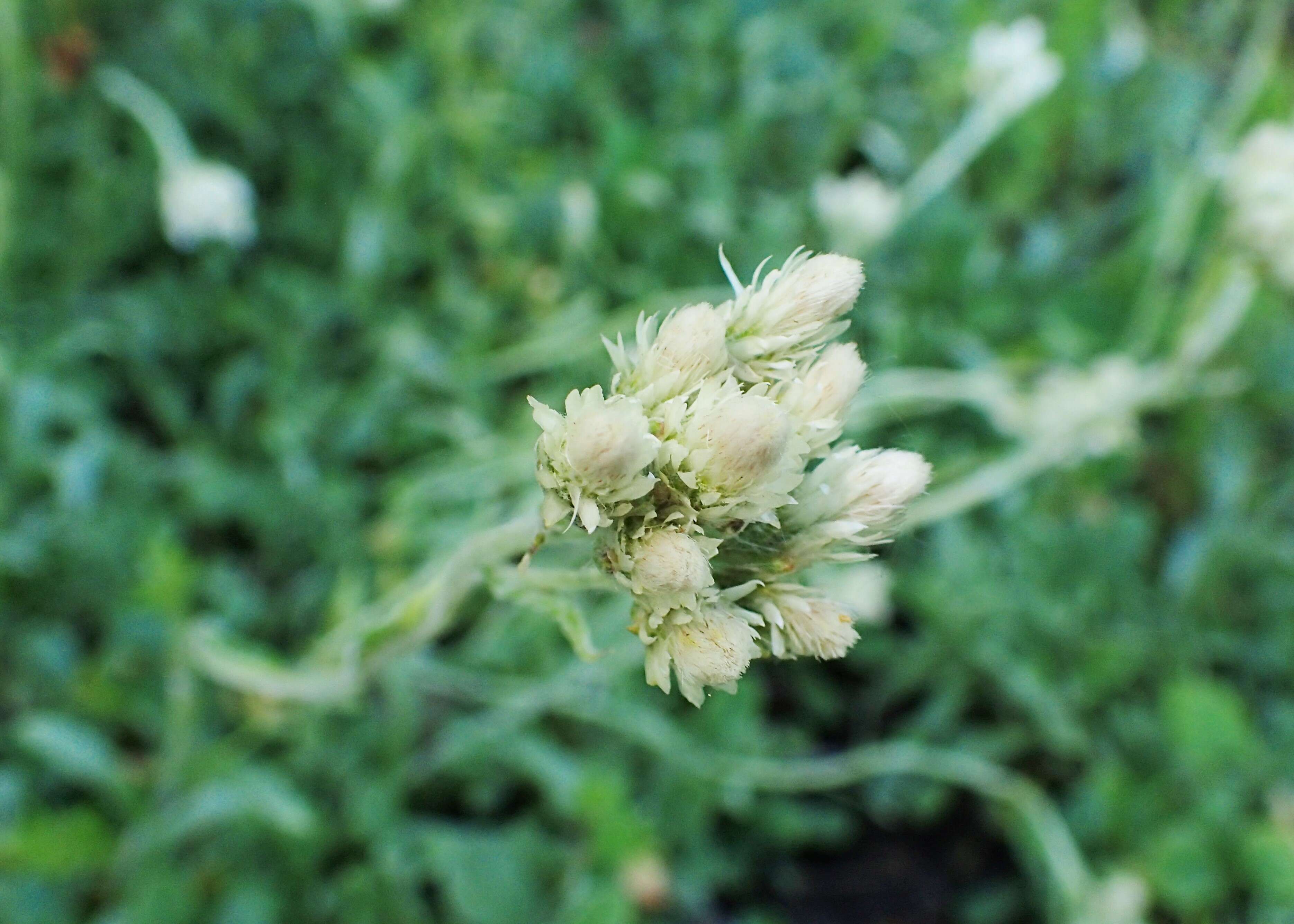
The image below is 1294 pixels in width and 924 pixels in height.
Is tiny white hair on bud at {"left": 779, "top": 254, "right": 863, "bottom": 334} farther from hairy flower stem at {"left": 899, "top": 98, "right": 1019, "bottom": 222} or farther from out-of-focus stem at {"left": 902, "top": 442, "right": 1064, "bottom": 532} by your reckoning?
hairy flower stem at {"left": 899, "top": 98, "right": 1019, "bottom": 222}

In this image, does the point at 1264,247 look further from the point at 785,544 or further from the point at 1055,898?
the point at 785,544

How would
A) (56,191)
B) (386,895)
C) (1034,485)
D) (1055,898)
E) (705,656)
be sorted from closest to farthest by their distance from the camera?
1. (705,656)
2. (386,895)
3. (1055,898)
4. (56,191)
5. (1034,485)

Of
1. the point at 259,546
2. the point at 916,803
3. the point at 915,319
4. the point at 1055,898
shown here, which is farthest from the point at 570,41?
the point at 1055,898

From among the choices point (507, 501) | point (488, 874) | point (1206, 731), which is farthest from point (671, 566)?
point (1206, 731)

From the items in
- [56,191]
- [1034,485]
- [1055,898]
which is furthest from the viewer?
[1034,485]

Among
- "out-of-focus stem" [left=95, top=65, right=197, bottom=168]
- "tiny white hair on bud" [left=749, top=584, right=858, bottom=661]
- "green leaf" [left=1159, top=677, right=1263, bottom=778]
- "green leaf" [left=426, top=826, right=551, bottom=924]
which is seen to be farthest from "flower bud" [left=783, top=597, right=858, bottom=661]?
"out-of-focus stem" [left=95, top=65, right=197, bottom=168]

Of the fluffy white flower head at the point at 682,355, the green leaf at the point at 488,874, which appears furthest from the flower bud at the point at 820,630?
the green leaf at the point at 488,874
